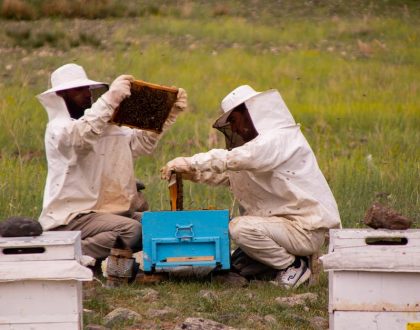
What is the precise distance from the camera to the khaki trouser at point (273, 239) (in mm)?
8188

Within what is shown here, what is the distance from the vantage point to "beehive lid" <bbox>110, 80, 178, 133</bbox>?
27.7ft

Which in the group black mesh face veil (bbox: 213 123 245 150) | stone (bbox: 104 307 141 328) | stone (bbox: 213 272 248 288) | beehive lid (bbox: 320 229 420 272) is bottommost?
stone (bbox: 213 272 248 288)

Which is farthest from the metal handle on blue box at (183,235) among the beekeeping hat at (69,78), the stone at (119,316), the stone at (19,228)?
the stone at (19,228)

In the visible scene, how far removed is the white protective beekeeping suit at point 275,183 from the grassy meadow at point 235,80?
13.1 inches

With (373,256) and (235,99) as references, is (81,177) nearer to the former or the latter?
(235,99)

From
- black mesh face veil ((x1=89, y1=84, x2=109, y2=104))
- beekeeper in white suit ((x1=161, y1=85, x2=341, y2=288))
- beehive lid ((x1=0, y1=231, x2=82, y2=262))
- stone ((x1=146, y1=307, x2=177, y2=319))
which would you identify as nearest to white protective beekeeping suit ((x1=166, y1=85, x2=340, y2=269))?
beekeeper in white suit ((x1=161, y1=85, x2=341, y2=288))

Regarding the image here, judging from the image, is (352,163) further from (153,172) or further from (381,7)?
(381,7)

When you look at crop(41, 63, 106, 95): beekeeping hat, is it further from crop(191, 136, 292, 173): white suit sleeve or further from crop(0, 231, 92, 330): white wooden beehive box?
crop(0, 231, 92, 330): white wooden beehive box

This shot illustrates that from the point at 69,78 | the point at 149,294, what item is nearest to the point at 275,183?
the point at 149,294

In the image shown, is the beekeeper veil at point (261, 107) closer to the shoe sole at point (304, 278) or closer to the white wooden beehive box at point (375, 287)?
the shoe sole at point (304, 278)

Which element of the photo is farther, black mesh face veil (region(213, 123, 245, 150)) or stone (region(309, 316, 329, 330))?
black mesh face veil (region(213, 123, 245, 150))

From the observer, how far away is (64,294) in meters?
6.38

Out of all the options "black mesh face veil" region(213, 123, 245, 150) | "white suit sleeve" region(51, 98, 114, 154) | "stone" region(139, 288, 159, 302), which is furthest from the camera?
"black mesh face veil" region(213, 123, 245, 150)

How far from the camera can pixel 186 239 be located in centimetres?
810
